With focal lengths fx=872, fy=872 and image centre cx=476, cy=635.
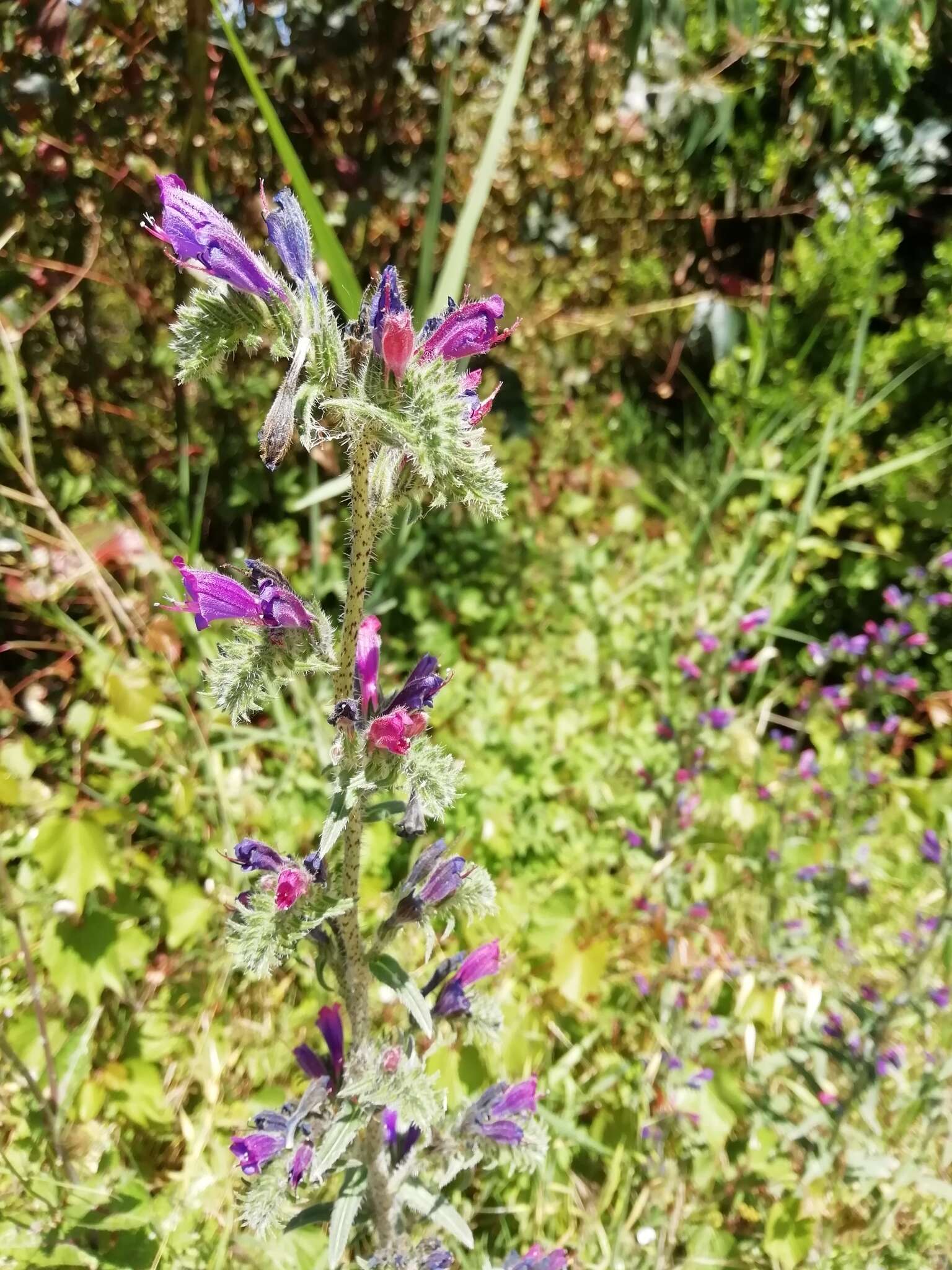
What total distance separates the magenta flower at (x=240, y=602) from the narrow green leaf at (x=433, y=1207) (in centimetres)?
→ 83

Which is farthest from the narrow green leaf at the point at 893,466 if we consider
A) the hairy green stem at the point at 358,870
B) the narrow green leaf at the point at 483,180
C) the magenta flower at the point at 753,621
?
the hairy green stem at the point at 358,870

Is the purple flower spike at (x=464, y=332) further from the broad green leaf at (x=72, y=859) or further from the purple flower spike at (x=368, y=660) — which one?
the broad green leaf at (x=72, y=859)

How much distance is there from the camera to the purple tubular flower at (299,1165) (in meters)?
A: 1.11

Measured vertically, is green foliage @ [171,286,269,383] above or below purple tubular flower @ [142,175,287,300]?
below

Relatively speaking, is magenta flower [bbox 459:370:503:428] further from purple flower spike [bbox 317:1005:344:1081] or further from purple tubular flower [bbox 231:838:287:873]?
purple flower spike [bbox 317:1005:344:1081]

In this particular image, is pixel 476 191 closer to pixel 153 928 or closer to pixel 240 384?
pixel 240 384

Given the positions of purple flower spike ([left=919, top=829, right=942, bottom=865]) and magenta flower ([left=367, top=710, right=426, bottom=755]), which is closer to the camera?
magenta flower ([left=367, top=710, right=426, bottom=755])

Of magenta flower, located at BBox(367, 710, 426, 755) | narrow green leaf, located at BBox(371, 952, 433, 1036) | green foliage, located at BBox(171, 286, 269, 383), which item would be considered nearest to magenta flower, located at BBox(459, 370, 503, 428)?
green foliage, located at BBox(171, 286, 269, 383)

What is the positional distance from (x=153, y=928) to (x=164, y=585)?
94 cm

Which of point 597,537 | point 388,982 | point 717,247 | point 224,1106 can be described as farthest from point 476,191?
point 717,247

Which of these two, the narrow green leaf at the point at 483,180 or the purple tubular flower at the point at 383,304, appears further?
the narrow green leaf at the point at 483,180

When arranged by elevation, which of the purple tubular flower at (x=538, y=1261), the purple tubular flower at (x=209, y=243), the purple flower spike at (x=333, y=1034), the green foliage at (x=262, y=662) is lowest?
the purple tubular flower at (x=538, y=1261)

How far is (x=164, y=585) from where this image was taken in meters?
2.48

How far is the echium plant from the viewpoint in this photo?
89 cm
